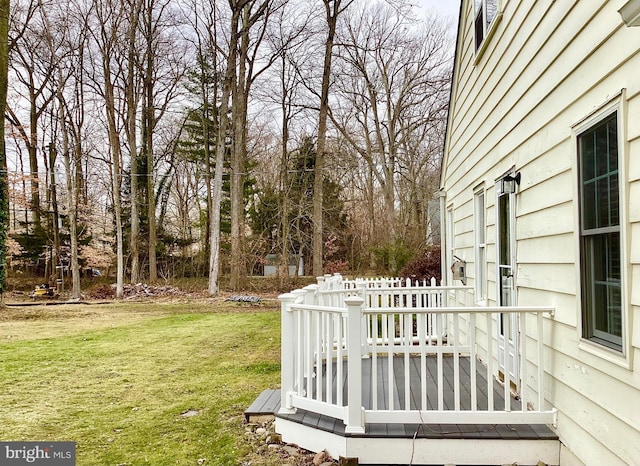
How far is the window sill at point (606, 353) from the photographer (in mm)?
2293

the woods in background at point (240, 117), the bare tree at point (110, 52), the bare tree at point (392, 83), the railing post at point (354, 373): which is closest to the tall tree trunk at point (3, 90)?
the woods in background at point (240, 117)

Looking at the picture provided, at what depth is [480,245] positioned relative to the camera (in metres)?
5.54

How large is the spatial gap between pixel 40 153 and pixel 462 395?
2214cm

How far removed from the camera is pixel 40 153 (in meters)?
20.9

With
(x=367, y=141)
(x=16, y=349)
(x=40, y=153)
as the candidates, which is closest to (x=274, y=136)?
(x=367, y=141)

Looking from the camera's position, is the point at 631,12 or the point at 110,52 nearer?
the point at 631,12

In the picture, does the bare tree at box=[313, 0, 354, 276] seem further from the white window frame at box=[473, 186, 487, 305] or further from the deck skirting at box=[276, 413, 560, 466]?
the deck skirting at box=[276, 413, 560, 466]

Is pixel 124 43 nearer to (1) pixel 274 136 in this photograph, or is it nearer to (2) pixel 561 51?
(1) pixel 274 136

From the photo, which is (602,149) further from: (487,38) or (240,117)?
(240,117)

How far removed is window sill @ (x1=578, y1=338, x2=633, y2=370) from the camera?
2293 mm

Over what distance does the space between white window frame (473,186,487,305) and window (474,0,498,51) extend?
1.74 m

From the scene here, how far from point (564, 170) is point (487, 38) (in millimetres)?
2488

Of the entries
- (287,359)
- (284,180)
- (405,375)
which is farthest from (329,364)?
(284,180)

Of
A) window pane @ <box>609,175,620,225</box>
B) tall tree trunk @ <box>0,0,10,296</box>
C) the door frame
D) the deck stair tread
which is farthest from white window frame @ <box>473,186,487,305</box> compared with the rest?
tall tree trunk @ <box>0,0,10,296</box>
